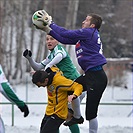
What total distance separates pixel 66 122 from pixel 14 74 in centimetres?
2067

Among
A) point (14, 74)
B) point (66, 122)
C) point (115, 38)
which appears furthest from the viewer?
point (115, 38)

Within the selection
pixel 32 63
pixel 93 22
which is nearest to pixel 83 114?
pixel 32 63

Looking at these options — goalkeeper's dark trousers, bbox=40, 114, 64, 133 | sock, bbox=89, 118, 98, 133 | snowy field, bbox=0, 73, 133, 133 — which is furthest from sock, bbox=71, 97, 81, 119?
snowy field, bbox=0, 73, 133, 133

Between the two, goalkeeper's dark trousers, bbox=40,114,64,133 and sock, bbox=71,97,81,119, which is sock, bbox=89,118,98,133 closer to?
sock, bbox=71,97,81,119

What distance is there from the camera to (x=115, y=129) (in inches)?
328

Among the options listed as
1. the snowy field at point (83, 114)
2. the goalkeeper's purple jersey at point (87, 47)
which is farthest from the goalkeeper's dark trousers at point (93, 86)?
the snowy field at point (83, 114)

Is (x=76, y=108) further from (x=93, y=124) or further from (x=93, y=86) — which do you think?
(x=93, y=86)

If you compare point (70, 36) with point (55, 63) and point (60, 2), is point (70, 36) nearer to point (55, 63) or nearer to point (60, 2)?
point (55, 63)

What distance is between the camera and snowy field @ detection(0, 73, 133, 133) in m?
8.28

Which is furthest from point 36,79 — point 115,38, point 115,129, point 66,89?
point 115,38

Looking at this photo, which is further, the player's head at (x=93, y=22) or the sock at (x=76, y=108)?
the sock at (x=76, y=108)

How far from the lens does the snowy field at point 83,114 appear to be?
27.2 ft

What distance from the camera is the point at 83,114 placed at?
1178 cm

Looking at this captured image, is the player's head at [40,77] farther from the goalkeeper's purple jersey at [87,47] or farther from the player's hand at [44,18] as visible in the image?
A: the player's hand at [44,18]
